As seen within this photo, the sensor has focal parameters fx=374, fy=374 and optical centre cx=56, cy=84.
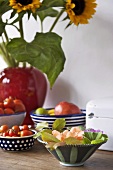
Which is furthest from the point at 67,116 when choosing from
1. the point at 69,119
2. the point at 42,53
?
the point at 42,53

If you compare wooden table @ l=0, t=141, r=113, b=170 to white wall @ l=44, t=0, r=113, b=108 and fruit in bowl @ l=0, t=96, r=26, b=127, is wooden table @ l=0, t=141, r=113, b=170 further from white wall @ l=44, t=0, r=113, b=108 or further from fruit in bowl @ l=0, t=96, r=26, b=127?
white wall @ l=44, t=0, r=113, b=108

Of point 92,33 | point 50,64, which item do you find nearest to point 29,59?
point 50,64

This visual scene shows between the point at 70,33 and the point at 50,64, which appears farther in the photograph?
the point at 70,33

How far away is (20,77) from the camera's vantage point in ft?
4.50

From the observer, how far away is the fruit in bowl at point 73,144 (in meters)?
0.90

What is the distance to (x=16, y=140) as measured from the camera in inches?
41.4

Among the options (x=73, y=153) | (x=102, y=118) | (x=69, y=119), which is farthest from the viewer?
(x=69, y=119)

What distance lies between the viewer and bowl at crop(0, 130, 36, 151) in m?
1.05

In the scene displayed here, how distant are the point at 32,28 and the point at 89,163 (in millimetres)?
770

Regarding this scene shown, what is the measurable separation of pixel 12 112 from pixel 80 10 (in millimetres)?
417

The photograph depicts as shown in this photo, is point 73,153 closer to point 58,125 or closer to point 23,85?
point 58,125

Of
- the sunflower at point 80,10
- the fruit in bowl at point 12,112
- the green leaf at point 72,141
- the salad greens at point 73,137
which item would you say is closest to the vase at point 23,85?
the fruit in bowl at point 12,112

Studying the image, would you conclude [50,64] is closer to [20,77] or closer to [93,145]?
[20,77]

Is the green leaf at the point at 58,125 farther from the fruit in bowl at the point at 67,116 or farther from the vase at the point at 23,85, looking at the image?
the vase at the point at 23,85
